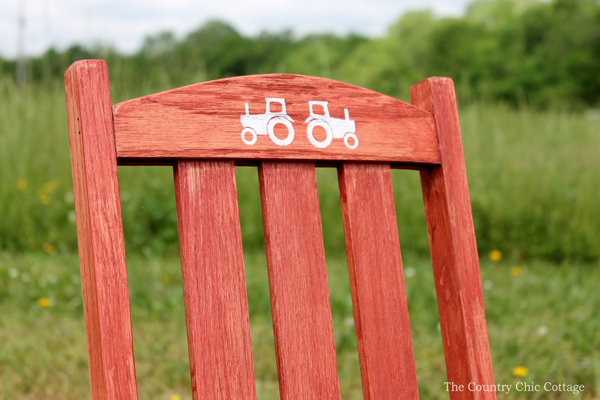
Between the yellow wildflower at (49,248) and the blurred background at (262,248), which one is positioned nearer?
the blurred background at (262,248)

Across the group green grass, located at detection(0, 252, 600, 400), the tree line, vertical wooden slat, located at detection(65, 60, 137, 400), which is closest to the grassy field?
green grass, located at detection(0, 252, 600, 400)

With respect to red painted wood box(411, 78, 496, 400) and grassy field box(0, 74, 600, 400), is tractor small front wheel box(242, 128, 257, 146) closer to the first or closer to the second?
red painted wood box(411, 78, 496, 400)

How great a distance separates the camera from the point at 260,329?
7.79ft

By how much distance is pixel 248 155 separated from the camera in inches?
30.0

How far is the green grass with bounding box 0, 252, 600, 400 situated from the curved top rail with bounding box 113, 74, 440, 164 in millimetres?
1158

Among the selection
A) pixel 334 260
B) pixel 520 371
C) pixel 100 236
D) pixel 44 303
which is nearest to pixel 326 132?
pixel 100 236

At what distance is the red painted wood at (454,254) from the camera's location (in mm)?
885

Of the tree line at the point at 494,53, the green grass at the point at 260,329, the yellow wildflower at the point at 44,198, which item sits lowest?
the green grass at the point at 260,329

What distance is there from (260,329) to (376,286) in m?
1.63

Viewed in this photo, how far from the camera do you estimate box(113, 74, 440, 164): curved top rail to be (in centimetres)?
71

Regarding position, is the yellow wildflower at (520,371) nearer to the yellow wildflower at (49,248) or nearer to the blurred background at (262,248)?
the blurred background at (262,248)

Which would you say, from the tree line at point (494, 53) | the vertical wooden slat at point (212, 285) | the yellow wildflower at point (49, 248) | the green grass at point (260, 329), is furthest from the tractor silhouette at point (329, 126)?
the tree line at point (494, 53)

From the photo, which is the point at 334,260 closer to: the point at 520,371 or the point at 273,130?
the point at 520,371

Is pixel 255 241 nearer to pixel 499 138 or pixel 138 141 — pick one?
pixel 499 138
